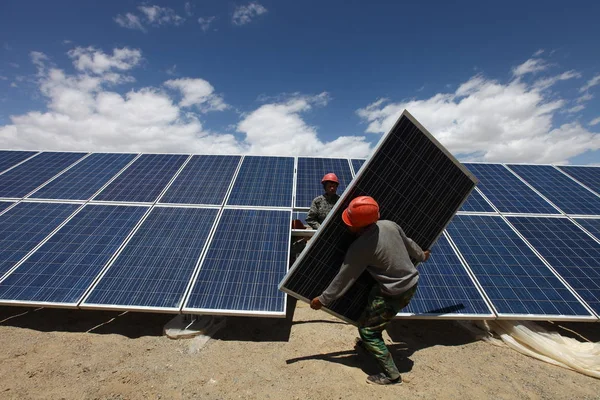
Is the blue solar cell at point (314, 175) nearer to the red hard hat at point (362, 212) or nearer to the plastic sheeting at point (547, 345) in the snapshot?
the red hard hat at point (362, 212)

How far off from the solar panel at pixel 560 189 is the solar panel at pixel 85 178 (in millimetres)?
15602

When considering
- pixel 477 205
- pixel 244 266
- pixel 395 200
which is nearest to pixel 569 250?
pixel 477 205

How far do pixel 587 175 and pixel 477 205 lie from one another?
611 cm

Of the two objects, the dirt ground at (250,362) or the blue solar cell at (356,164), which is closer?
the dirt ground at (250,362)

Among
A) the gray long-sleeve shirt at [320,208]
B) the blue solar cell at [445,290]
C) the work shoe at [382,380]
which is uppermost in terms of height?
the gray long-sleeve shirt at [320,208]

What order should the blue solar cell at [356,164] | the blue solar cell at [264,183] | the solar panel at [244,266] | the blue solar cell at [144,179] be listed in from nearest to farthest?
the solar panel at [244,266], the blue solar cell at [264,183], the blue solar cell at [144,179], the blue solar cell at [356,164]

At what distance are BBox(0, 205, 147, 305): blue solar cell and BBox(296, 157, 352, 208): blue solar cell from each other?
4.86 m

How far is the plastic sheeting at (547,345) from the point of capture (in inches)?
196

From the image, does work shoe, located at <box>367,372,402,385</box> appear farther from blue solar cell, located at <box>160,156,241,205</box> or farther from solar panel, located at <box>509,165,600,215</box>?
solar panel, located at <box>509,165,600,215</box>

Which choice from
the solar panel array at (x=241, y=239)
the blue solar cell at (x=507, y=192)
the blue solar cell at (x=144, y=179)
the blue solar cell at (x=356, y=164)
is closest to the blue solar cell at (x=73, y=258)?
the solar panel array at (x=241, y=239)

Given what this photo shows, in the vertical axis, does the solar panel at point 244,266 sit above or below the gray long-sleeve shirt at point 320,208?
below

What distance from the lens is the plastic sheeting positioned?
4984 millimetres

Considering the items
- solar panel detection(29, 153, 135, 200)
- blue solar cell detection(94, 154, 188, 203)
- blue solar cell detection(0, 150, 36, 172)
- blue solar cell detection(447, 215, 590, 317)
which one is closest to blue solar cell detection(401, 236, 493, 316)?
blue solar cell detection(447, 215, 590, 317)

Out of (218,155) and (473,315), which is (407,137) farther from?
(218,155)
